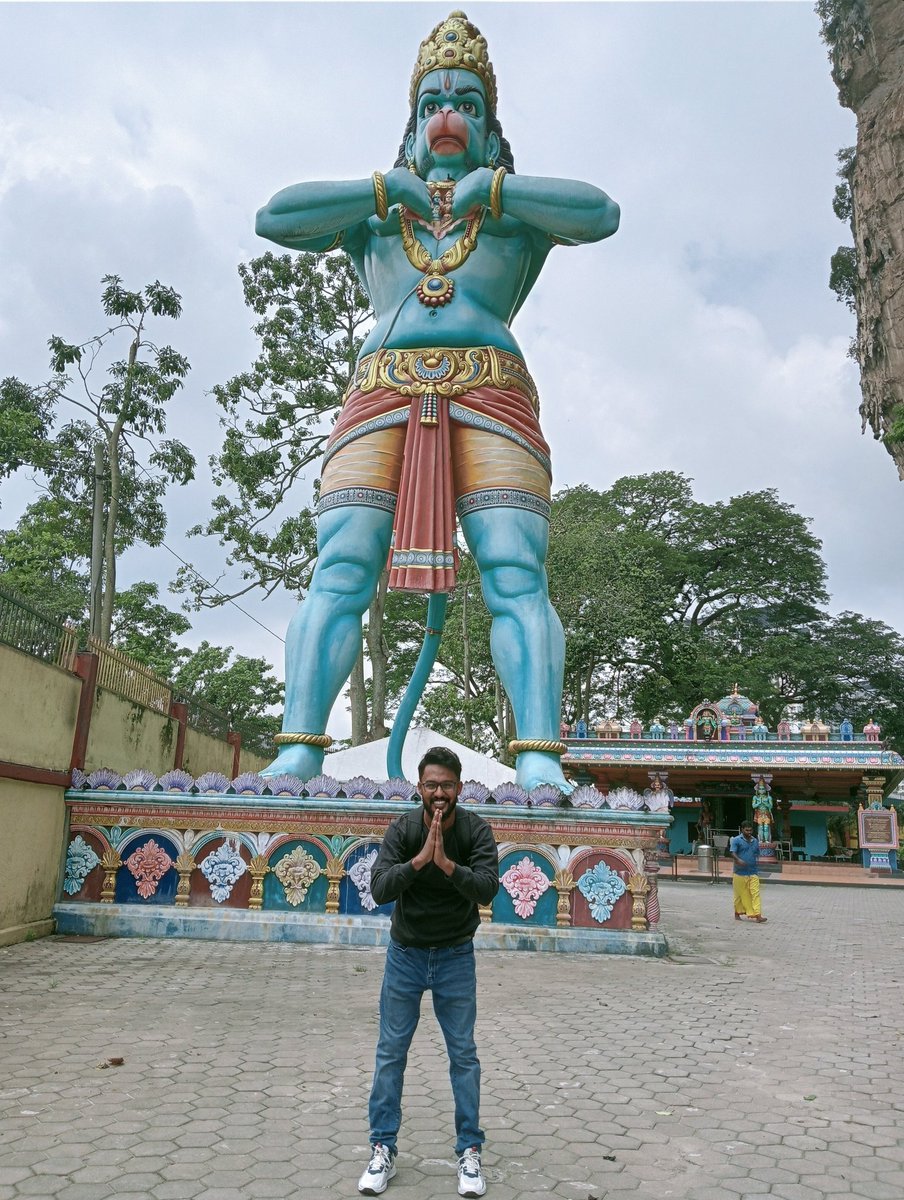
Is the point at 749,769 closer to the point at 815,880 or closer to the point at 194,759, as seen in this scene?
the point at 815,880

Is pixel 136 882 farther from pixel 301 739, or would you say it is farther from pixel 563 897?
pixel 563 897

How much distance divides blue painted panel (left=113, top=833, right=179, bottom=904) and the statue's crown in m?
6.54

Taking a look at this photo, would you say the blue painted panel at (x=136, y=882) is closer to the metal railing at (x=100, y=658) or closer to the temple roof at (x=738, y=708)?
the metal railing at (x=100, y=658)

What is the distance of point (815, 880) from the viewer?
66.2ft

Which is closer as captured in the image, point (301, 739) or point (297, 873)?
point (297, 873)

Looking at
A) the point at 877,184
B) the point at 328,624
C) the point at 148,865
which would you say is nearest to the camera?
the point at 148,865

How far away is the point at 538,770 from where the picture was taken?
7.08 metres

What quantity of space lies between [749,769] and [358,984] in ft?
65.1

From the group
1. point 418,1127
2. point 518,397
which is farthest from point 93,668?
point 418,1127

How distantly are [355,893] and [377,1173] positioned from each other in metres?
4.20

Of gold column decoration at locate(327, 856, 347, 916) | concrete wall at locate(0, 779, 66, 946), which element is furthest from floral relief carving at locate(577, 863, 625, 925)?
concrete wall at locate(0, 779, 66, 946)

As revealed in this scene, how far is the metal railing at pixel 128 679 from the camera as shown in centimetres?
841

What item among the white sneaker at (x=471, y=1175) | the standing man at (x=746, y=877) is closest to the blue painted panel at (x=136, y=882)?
the white sneaker at (x=471, y=1175)

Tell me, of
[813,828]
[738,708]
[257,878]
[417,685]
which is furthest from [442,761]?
[813,828]
